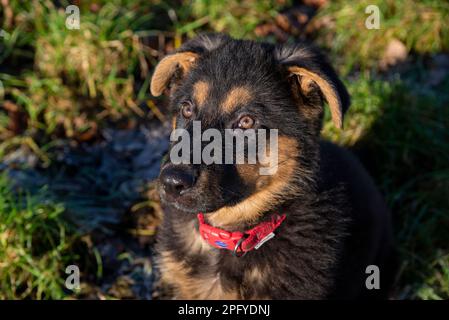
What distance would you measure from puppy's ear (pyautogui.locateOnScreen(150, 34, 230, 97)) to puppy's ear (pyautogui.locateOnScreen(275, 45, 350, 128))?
48 centimetres

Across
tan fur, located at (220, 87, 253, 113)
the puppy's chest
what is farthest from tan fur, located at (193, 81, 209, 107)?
the puppy's chest

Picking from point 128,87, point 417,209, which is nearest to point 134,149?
point 128,87

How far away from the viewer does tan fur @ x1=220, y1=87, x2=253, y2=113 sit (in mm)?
3807

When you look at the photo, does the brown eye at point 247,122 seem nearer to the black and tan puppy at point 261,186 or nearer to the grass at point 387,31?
the black and tan puppy at point 261,186

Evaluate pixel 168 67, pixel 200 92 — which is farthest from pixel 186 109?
pixel 168 67

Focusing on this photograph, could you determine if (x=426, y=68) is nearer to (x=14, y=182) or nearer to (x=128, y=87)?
(x=128, y=87)

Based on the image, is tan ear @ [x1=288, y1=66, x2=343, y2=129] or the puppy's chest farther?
the puppy's chest

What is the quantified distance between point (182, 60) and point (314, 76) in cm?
103

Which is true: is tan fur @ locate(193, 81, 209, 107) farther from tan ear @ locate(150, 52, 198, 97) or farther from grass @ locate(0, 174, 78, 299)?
grass @ locate(0, 174, 78, 299)

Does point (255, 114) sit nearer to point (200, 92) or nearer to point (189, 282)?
point (200, 92)

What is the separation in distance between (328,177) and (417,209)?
1.80 m

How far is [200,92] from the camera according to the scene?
3910 mm

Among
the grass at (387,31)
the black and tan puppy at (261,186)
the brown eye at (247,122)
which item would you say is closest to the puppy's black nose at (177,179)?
the black and tan puppy at (261,186)

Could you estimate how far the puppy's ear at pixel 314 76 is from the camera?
11.8 ft
